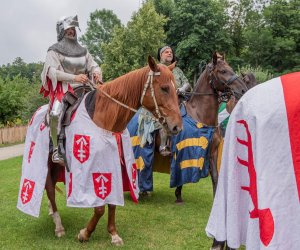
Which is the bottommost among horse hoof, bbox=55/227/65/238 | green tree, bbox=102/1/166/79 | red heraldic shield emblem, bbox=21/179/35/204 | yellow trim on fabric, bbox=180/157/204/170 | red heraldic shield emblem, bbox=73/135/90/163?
horse hoof, bbox=55/227/65/238

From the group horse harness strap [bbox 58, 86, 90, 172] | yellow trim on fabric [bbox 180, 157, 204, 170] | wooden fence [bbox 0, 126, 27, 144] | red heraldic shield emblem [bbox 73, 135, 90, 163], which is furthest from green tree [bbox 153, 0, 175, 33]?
red heraldic shield emblem [bbox 73, 135, 90, 163]

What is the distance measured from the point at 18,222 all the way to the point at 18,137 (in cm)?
2075

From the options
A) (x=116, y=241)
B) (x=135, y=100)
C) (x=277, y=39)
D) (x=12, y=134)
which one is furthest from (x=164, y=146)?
(x=277, y=39)

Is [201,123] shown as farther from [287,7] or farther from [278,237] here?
[287,7]

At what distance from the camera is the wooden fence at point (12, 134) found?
80.6ft

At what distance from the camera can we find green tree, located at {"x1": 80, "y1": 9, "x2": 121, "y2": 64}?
174 ft

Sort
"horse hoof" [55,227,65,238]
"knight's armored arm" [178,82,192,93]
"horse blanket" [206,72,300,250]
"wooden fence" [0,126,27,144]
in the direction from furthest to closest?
"wooden fence" [0,126,27,144], "knight's armored arm" [178,82,192,93], "horse hoof" [55,227,65,238], "horse blanket" [206,72,300,250]

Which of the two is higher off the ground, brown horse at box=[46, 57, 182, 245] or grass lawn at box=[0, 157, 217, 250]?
brown horse at box=[46, 57, 182, 245]

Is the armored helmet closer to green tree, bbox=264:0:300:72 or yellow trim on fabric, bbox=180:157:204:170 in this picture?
yellow trim on fabric, bbox=180:157:204:170

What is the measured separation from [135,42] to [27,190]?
25733 mm

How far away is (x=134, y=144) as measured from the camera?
7395 millimetres

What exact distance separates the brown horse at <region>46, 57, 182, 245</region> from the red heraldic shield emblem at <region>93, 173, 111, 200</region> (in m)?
0.27

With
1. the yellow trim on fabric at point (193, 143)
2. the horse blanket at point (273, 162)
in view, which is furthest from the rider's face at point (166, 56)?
the horse blanket at point (273, 162)

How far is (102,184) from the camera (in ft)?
15.2
